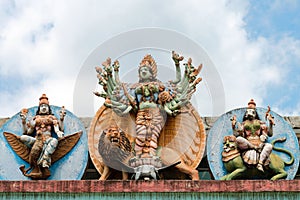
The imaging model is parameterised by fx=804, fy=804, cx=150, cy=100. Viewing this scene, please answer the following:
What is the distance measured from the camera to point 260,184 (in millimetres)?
10945

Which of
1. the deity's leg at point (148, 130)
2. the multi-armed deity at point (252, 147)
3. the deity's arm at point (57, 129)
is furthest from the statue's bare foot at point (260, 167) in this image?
the deity's arm at point (57, 129)

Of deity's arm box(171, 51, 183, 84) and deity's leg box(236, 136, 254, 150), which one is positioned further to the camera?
deity's arm box(171, 51, 183, 84)

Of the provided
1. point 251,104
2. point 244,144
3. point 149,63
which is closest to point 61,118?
point 149,63

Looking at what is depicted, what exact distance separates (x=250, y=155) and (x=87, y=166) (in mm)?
2646

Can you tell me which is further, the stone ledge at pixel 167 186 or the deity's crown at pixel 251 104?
the deity's crown at pixel 251 104

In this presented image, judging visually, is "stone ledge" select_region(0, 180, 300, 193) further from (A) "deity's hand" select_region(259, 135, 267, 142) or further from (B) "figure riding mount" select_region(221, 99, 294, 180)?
(A) "deity's hand" select_region(259, 135, 267, 142)

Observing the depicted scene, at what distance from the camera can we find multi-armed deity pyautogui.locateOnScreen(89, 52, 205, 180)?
12398 mm

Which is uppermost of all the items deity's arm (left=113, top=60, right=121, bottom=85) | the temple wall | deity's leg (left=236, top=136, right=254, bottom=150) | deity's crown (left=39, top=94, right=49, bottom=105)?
deity's arm (left=113, top=60, right=121, bottom=85)

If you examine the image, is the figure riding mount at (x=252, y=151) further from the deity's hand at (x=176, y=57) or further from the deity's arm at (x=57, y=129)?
the deity's arm at (x=57, y=129)

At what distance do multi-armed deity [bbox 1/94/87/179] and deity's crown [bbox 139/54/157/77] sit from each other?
147 centimetres

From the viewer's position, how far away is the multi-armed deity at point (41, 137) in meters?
12.7

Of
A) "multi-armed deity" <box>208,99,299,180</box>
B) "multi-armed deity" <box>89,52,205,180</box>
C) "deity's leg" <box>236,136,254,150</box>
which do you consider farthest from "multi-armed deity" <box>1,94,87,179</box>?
"deity's leg" <box>236,136,254,150</box>

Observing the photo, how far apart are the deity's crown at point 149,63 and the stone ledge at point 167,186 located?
9.22 ft

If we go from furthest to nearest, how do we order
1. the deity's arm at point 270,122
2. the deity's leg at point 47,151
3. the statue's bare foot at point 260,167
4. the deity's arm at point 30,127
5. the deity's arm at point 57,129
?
the deity's arm at point 30,127 → the deity's arm at point 57,129 → the deity's arm at point 270,122 → the deity's leg at point 47,151 → the statue's bare foot at point 260,167
